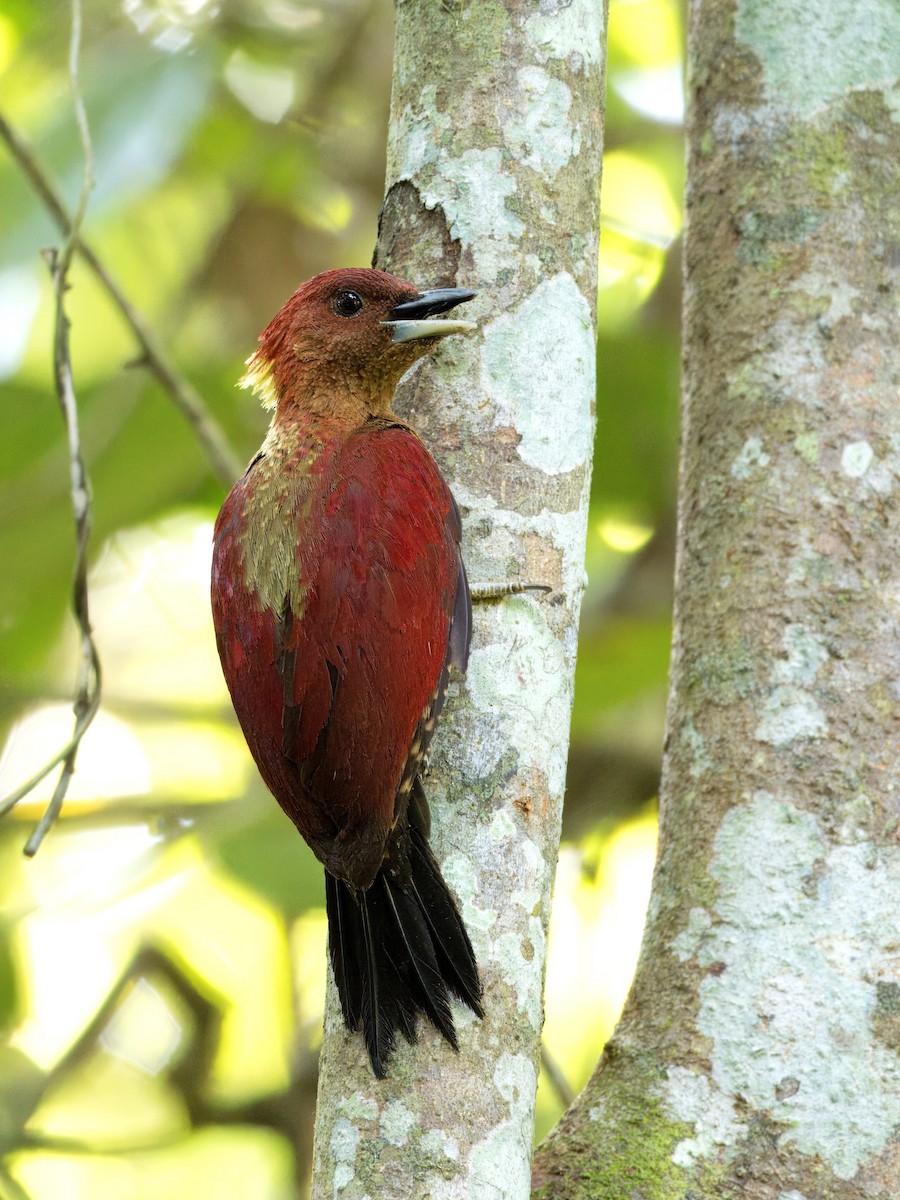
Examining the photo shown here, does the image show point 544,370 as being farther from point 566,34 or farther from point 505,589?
point 566,34

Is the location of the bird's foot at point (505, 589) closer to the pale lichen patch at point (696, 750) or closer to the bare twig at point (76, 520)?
the pale lichen patch at point (696, 750)

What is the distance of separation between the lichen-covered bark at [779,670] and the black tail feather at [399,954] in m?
0.44

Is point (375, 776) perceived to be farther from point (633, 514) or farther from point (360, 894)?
point (633, 514)

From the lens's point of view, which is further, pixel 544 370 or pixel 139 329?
pixel 139 329

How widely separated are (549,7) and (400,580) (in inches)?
42.3

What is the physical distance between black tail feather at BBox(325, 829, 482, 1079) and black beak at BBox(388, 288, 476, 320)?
0.87 meters

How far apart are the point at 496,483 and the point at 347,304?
62 cm

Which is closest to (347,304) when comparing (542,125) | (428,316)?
(428,316)

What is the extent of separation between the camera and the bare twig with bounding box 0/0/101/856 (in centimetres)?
280

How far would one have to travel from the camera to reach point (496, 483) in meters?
2.34

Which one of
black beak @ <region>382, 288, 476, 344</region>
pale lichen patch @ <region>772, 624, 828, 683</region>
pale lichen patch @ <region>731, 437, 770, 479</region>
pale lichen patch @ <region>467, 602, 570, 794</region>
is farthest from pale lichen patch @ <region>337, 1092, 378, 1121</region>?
pale lichen patch @ <region>731, 437, 770, 479</region>

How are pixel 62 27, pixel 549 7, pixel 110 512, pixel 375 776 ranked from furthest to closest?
1. pixel 62 27
2. pixel 110 512
3. pixel 549 7
4. pixel 375 776

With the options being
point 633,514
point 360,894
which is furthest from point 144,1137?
point 633,514

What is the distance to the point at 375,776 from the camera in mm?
2195
